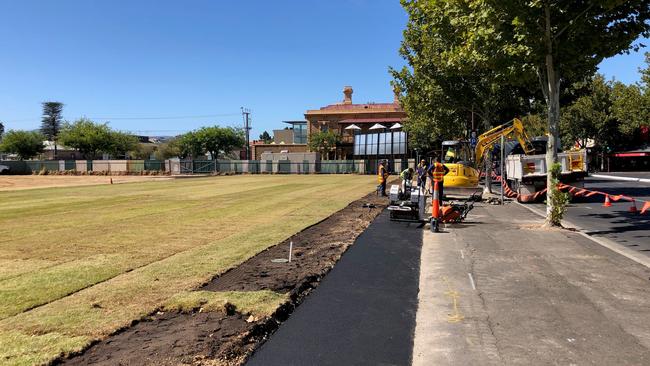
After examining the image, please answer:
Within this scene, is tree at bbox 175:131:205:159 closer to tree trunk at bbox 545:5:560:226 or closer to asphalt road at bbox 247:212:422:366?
tree trunk at bbox 545:5:560:226

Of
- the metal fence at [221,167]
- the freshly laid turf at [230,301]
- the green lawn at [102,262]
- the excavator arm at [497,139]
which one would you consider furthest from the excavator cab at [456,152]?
the metal fence at [221,167]

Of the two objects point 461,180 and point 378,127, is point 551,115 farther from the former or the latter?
point 378,127

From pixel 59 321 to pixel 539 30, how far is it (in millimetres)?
11986

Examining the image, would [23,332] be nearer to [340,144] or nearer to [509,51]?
[509,51]

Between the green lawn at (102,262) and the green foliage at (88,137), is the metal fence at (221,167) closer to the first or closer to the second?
the green foliage at (88,137)

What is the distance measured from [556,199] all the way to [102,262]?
426 inches

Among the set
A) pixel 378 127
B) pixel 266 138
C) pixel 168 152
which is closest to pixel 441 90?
pixel 378 127

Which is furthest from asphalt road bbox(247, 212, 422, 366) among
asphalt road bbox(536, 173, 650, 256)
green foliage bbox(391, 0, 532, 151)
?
green foliage bbox(391, 0, 532, 151)

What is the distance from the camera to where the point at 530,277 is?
7.72 m

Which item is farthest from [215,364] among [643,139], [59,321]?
[643,139]

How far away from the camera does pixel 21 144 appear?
314ft

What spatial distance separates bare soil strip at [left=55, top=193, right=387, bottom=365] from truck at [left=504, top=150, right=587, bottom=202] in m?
14.7

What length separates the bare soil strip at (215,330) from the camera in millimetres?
4480

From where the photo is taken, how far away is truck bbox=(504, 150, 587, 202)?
20.7 m
